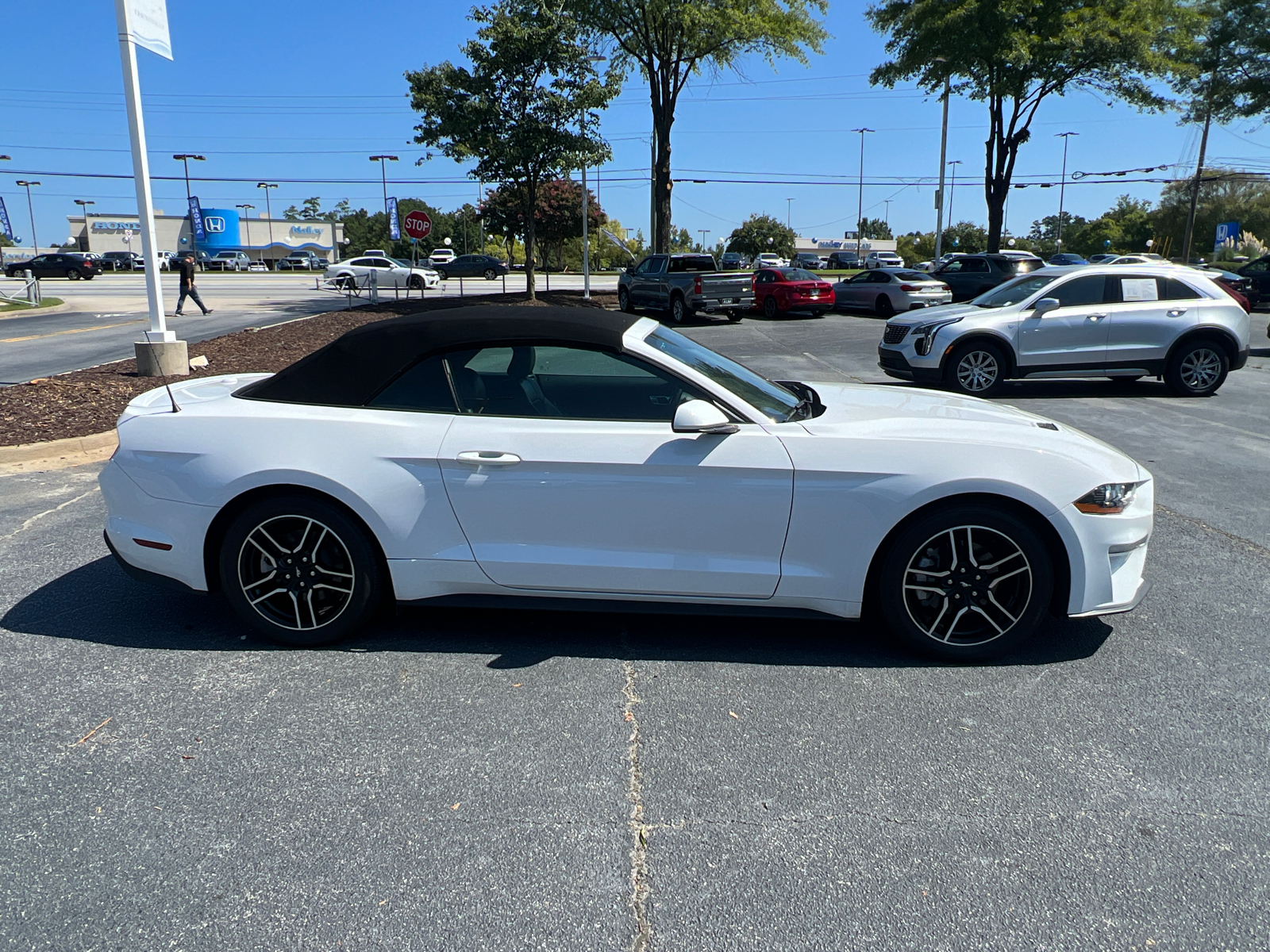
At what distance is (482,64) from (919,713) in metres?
25.1

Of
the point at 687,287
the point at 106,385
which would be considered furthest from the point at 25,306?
the point at 106,385

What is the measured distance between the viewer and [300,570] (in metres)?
3.99

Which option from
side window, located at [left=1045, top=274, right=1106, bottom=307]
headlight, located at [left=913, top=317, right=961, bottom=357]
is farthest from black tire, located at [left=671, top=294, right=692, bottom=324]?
side window, located at [left=1045, top=274, right=1106, bottom=307]

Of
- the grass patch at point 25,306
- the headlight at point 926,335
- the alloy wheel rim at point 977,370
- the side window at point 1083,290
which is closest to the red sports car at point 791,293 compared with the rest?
the headlight at point 926,335

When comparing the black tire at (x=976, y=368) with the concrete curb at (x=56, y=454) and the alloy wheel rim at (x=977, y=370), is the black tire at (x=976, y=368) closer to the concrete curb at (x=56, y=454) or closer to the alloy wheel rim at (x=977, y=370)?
the alloy wheel rim at (x=977, y=370)

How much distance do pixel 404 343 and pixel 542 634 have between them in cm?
146

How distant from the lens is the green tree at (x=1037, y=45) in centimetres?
2822

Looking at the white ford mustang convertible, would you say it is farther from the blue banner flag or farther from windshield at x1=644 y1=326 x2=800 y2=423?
the blue banner flag

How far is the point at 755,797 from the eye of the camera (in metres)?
2.96

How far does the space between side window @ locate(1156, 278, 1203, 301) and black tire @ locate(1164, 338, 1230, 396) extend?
0.57m

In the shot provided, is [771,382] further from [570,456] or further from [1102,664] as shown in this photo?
[1102,664]

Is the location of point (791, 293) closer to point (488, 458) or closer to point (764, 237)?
point (488, 458)

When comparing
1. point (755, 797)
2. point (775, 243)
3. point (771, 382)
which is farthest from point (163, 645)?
point (775, 243)

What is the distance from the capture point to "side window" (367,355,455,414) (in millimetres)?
4047
